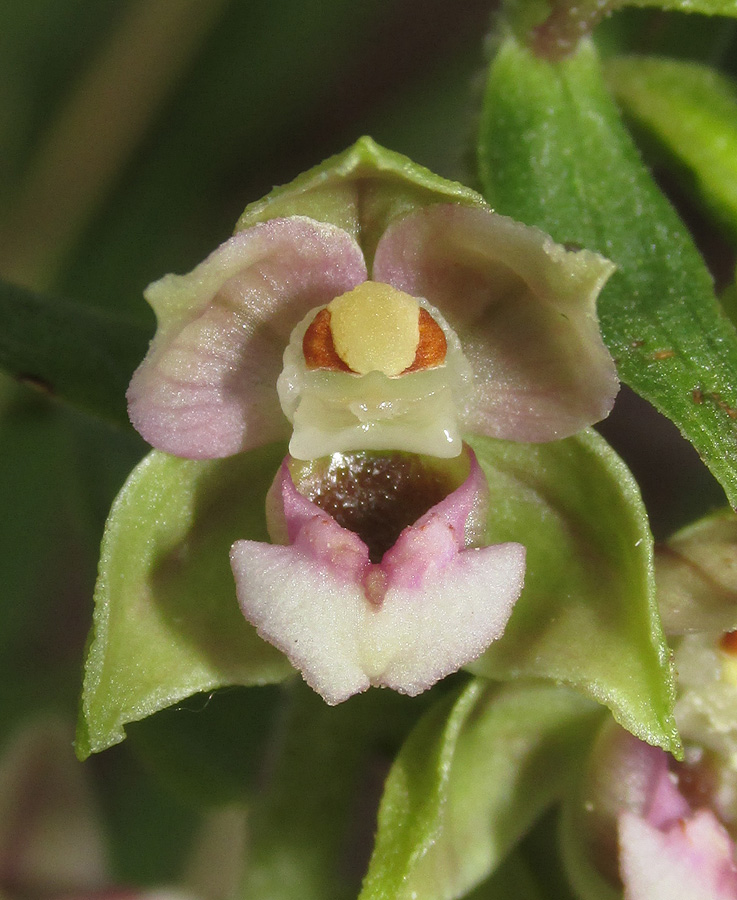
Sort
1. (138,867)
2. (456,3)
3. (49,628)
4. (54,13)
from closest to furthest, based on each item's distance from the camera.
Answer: (138,867)
(49,628)
(54,13)
(456,3)

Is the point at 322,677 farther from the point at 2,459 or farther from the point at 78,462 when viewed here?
the point at 2,459

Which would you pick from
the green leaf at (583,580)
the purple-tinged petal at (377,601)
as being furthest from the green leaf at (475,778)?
the purple-tinged petal at (377,601)

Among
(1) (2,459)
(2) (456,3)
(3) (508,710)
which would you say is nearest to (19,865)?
(1) (2,459)

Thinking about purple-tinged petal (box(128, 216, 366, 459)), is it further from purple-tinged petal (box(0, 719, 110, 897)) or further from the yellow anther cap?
purple-tinged petal (box(0, 719, 110, 897))

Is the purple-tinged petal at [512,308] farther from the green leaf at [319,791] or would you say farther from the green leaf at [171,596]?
→ the green leaf at [319,791]

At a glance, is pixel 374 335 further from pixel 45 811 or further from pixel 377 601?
pixel 45 811

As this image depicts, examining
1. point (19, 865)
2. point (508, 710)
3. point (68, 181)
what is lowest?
point (19, 865)

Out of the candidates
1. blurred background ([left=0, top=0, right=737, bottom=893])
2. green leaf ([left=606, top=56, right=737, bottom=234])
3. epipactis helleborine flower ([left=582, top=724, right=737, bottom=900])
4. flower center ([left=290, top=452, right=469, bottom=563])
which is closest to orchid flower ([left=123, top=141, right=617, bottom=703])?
flower center ([left=290, top=452, right=469, bottom=563])
